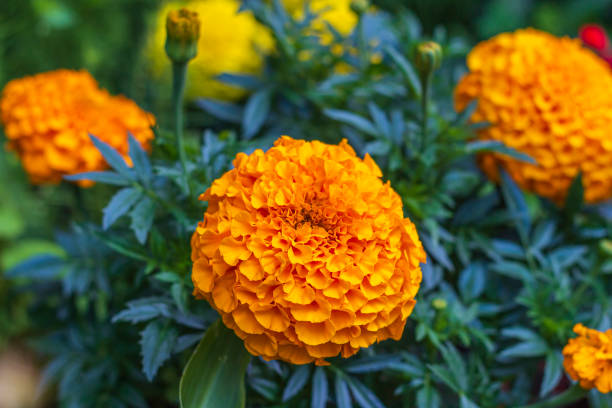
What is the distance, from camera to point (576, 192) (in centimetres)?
92

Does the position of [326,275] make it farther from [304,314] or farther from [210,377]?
[210,377]

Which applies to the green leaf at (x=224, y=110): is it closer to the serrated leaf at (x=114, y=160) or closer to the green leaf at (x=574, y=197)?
the serrated leaf at (x=114, y=160)

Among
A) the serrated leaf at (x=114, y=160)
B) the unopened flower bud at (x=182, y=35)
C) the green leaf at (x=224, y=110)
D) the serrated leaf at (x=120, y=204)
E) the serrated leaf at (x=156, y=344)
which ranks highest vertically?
the unopened flower bud at (x=182, y=35)

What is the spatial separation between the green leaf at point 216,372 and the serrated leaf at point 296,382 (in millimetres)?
92

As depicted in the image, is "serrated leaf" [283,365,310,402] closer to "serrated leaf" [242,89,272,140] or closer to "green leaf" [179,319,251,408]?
"green leaf" [179,319,251,408]

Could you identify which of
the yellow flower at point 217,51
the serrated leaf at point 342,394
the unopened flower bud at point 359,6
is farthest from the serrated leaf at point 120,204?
the yellow flower at point 217,51

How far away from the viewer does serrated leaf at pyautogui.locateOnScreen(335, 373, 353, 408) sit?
74 centimetres

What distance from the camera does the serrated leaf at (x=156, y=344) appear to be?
2.29 ft

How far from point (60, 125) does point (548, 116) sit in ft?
2.44

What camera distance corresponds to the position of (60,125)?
2.90ft

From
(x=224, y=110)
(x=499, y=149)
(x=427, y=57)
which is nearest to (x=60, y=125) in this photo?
(x=224, y=110)

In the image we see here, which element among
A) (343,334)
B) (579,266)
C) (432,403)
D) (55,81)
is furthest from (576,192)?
(55,81)

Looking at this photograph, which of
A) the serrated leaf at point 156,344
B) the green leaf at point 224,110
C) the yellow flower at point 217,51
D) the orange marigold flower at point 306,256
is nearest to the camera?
the orange marigold flower at point 306,256

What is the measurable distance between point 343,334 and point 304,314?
2.0 inches
